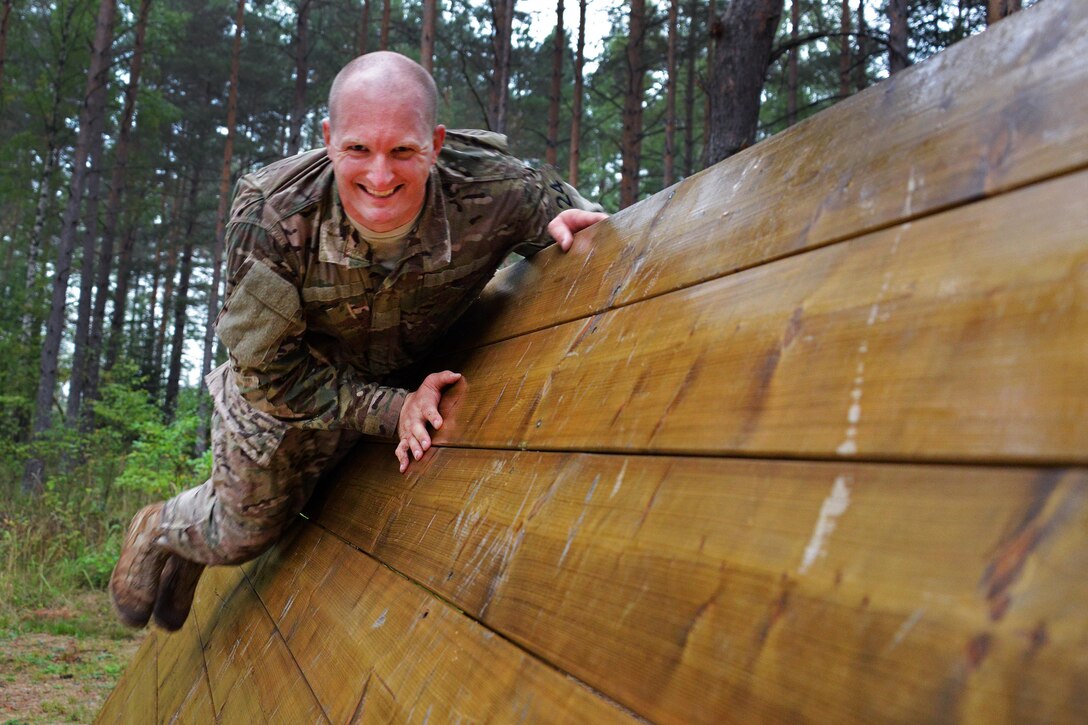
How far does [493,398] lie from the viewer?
1.88 metres

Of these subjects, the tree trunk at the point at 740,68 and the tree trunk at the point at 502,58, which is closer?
the tree trunk at the point at 740,68

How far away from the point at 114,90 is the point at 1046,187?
22823 mm

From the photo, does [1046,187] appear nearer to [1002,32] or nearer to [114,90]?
[1002,32]

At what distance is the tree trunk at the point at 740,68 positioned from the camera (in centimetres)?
636

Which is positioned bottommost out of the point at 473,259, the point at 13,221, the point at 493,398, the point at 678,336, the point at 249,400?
the point at 249,400

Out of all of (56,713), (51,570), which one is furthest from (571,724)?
(51,570)

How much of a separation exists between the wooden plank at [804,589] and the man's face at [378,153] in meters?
1.11

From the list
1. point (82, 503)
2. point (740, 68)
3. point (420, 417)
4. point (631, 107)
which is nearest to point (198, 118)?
point (631, 107)

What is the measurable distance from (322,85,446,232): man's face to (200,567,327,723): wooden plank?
3.80 feet

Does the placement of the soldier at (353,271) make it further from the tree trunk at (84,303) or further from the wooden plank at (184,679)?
the tree trunk at (84,303)

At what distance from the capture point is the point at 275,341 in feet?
7.48

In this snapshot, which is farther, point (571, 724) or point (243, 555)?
→ point (243, 555)

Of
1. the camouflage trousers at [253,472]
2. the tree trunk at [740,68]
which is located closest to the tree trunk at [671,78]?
the tree trunk at [740,68]

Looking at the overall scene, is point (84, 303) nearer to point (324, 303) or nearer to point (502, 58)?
point (502, 58)
